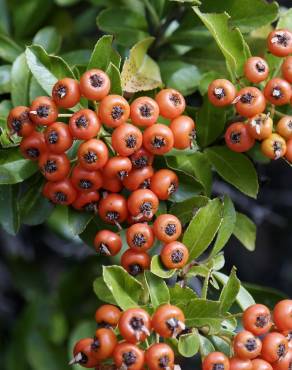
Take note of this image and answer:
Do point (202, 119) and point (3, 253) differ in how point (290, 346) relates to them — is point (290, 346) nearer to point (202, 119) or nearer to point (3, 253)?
point (202, 119)

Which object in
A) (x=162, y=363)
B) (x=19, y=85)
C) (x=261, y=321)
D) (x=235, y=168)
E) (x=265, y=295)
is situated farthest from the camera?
(x=265, y=295)

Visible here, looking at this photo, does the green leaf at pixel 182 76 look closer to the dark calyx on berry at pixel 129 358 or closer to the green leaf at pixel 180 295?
the green leaf at pixel 180 295

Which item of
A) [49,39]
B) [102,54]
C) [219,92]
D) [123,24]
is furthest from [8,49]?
[219,92]

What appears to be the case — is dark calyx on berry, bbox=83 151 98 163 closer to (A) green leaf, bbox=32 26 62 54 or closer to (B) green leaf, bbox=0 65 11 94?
(B) green leaf, bbox=0 65 11 94

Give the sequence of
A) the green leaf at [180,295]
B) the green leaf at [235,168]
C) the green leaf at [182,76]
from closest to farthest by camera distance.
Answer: the green leaf at [180,295] → the green leaf at [235,168] → the green leaf at [182,76]

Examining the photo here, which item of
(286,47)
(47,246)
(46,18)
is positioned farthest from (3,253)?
(286,47)

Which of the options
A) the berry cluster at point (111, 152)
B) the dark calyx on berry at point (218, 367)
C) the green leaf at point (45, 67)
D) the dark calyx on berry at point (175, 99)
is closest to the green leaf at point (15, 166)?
the berry cluster at point (111, 152)

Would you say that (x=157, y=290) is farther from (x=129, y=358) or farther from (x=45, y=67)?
(x=45, y=67)

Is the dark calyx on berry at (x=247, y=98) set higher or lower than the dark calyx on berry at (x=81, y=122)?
higher
